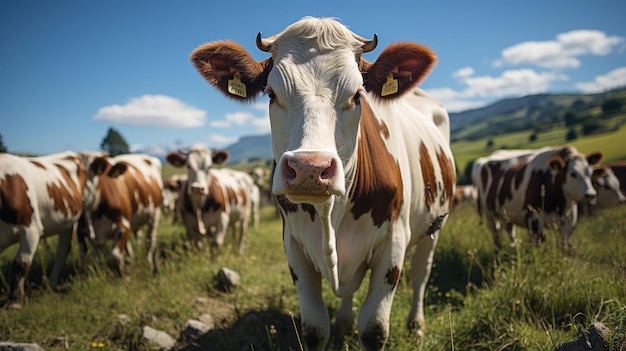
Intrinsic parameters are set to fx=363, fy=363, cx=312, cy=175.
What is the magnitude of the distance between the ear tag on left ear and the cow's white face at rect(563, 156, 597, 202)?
5.38 m

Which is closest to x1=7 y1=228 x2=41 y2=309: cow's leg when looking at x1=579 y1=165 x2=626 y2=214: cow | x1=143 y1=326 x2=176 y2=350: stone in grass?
x1=143 y1=326 x2=176 y2=350: stone in grass

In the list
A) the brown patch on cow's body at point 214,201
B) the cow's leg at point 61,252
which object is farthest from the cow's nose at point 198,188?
the cow's leg at point 61,252

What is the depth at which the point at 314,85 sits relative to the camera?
1936mm

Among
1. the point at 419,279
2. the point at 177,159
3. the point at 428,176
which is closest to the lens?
the point at 428,176

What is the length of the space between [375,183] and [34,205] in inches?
203

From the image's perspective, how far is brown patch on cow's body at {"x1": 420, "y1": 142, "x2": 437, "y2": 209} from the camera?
315 cm

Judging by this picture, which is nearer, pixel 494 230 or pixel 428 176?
pixel 428 176

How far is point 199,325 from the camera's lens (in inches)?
157

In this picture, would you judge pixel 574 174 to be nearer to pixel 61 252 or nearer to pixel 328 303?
pixel 328 303

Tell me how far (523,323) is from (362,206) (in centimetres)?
175

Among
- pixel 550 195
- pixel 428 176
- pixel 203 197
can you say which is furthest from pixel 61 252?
pixel 550 195

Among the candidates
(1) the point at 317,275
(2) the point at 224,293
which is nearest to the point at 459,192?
(2) the point at 224,293

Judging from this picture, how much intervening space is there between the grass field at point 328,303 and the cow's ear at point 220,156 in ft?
8.70

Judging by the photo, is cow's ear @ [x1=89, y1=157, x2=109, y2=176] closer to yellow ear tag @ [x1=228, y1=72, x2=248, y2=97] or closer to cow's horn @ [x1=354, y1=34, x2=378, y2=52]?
yellow ear tag @ [x1=228, y1=72, x2=248, y2=97]
